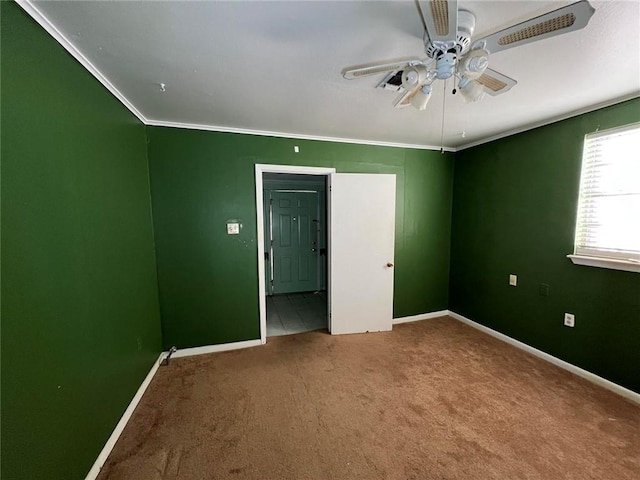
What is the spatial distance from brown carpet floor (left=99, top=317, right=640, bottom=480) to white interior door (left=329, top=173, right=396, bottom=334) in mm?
580

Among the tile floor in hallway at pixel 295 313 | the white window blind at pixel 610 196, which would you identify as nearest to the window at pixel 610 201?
the white window blind at pixel 610 196

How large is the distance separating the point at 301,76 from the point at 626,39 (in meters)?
1.75

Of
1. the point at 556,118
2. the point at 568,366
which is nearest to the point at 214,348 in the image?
the point at 568,366

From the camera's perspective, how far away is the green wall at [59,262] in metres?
1.00

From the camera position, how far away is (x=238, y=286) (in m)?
2.89

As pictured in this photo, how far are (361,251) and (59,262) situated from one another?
267 centimetres

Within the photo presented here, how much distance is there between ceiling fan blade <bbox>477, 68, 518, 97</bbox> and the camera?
1.30 meters

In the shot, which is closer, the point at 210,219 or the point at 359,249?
the point at 210,219

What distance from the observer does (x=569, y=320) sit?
7.99 ft

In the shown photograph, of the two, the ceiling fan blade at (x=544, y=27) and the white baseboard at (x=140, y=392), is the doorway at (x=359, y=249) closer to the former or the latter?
the white baseboard at (x=140, y=392)

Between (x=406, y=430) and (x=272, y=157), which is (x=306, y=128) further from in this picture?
(x=406, y=430)

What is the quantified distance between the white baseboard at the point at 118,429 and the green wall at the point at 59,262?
0.06m

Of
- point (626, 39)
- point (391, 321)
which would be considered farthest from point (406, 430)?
point (626, 39)

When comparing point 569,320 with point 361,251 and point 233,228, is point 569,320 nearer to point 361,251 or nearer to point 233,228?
point 361,251
